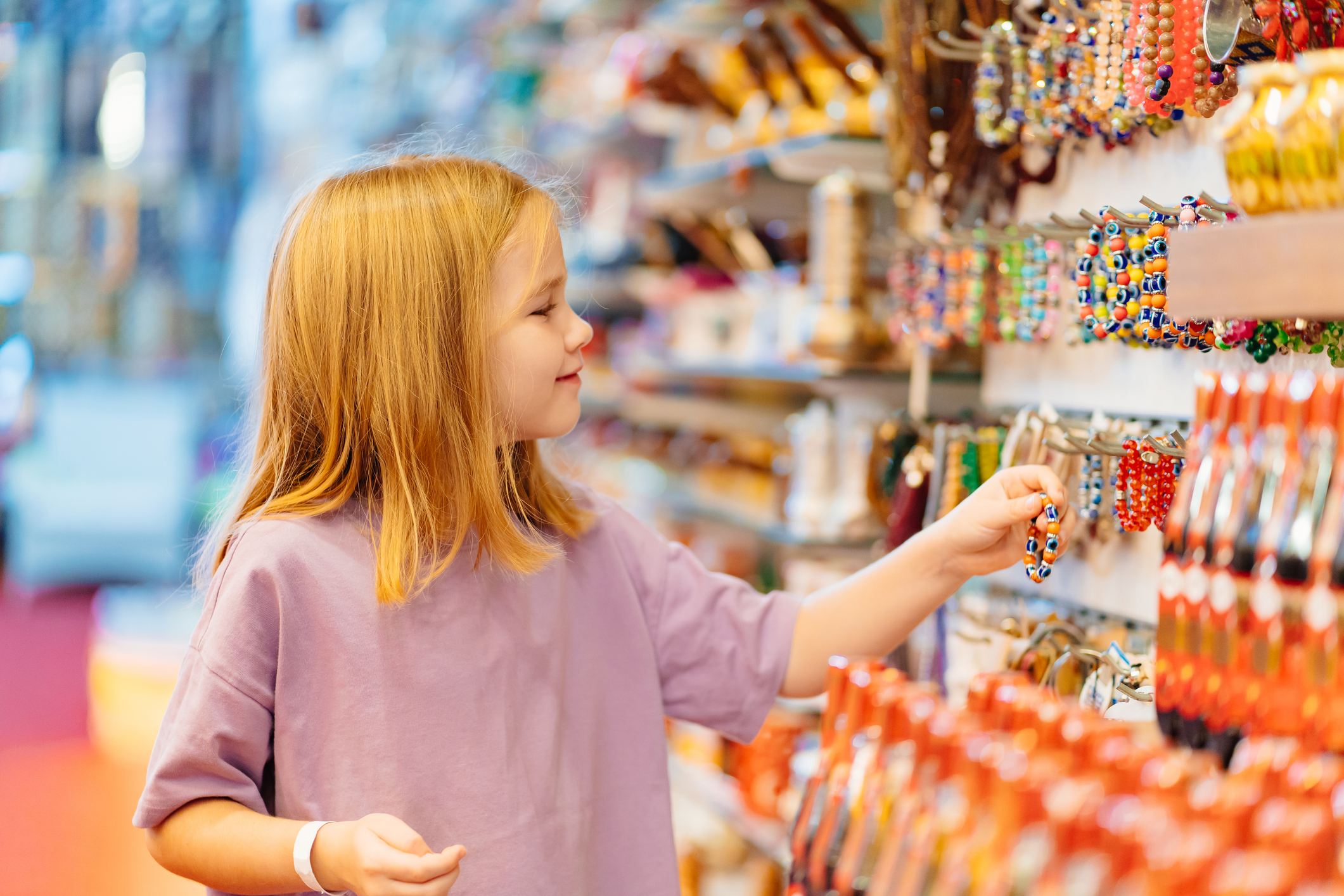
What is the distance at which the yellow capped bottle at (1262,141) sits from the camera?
74 centimetres

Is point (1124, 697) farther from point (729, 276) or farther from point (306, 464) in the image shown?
point (729, 276)

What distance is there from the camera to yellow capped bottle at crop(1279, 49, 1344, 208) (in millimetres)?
710

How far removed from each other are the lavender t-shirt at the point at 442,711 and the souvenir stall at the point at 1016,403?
211mm

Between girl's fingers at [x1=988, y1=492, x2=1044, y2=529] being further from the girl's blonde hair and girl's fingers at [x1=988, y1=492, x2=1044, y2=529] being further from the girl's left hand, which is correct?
the girl's blonde hair

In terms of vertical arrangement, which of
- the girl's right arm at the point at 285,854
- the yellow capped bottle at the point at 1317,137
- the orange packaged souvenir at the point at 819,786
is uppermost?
the yellow capped bottle at the point at 1317,137

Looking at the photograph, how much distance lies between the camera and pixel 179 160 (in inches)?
320

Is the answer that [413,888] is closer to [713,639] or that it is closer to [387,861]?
[387,861]

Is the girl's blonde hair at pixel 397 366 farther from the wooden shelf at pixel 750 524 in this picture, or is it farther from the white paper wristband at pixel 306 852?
the wooden shelf at pixel 750 524

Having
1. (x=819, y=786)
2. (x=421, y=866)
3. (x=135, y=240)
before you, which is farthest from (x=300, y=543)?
(x=135, y=240)

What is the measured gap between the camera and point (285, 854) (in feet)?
3.43

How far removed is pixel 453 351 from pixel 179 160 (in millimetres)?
7690

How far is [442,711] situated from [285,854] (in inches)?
7.8

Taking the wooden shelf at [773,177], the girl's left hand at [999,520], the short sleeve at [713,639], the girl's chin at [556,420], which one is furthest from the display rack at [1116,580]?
the wooden shelf at [773,177]

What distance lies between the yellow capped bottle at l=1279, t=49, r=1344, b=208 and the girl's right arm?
27.9 inches
